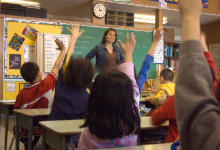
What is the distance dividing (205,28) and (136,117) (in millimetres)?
8528

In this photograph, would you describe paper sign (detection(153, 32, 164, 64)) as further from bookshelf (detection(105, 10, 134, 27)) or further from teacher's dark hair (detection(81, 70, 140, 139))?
teacher's dark hair (detection(81, 70, 140, 139))

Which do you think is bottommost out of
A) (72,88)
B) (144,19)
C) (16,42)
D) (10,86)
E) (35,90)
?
(10,86)

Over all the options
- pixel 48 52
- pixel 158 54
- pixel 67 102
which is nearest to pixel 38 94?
pixel 67 102

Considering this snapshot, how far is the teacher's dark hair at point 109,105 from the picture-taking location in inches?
44.9

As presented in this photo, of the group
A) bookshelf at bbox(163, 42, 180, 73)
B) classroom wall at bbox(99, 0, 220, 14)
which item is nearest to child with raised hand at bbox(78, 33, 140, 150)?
classroom wall at bbox(99, 0, 220, 14)

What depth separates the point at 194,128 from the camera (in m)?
0.39

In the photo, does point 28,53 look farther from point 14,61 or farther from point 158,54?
point 158,54

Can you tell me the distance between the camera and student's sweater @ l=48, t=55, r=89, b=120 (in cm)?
174

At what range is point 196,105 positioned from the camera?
0.38 meters

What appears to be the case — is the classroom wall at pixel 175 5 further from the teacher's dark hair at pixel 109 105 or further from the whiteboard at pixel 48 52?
the teacher's dark hair at pixel 109 105

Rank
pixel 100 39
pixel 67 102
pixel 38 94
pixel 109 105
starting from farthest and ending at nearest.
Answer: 1. pixel 100 39
2. pixel 38 94
3. pixel 67 102
4. pixel 109 105

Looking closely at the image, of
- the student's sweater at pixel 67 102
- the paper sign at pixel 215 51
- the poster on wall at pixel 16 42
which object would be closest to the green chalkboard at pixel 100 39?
the poster on wall at pixel 16 42

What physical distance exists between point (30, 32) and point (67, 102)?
4326mm

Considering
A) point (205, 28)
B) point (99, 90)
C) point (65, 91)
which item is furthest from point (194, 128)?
point (205, 28)
